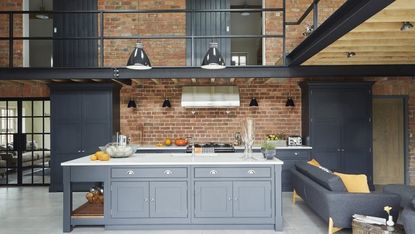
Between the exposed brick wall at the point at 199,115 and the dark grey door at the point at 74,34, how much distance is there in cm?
122

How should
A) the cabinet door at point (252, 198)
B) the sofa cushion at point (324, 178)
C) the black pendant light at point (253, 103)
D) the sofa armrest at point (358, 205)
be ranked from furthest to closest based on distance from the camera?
1. the black pendant light at point (253, 103)
2. the cabinet door at point (252, 198)
3. the sofa cushion at point (324, 178)
4. the sofa armrest at point (358, 205)

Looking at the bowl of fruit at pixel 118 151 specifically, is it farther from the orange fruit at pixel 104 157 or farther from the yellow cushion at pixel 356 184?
the yellow cushion at pixel 356 184

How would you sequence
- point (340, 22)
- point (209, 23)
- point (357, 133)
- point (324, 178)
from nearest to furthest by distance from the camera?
point (340, 22), point (324, 178), point (357, 133), point (209, 23)

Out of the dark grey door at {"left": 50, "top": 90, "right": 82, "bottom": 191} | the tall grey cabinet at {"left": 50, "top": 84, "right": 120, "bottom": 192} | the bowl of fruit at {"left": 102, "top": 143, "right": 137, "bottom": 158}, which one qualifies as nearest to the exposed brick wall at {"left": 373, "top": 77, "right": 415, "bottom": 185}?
the bowl of fruit at {"left": 102, "top": 143, "right": 137, "bottom": 158}

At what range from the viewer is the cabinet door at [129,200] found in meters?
4.54

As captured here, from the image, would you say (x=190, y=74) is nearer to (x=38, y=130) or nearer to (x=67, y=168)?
(x=67, y=168)

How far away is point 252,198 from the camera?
14.9ft

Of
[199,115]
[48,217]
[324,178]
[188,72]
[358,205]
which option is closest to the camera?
[358,205]

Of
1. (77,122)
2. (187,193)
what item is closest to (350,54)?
(187,193)

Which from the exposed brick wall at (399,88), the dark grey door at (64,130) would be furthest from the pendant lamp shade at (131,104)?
the exposed brick wall at (399,88)

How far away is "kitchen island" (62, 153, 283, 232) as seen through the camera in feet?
14.9

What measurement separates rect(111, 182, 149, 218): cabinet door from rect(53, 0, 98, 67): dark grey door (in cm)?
425

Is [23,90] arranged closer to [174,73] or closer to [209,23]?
[174,73]

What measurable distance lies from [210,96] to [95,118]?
2.62m
